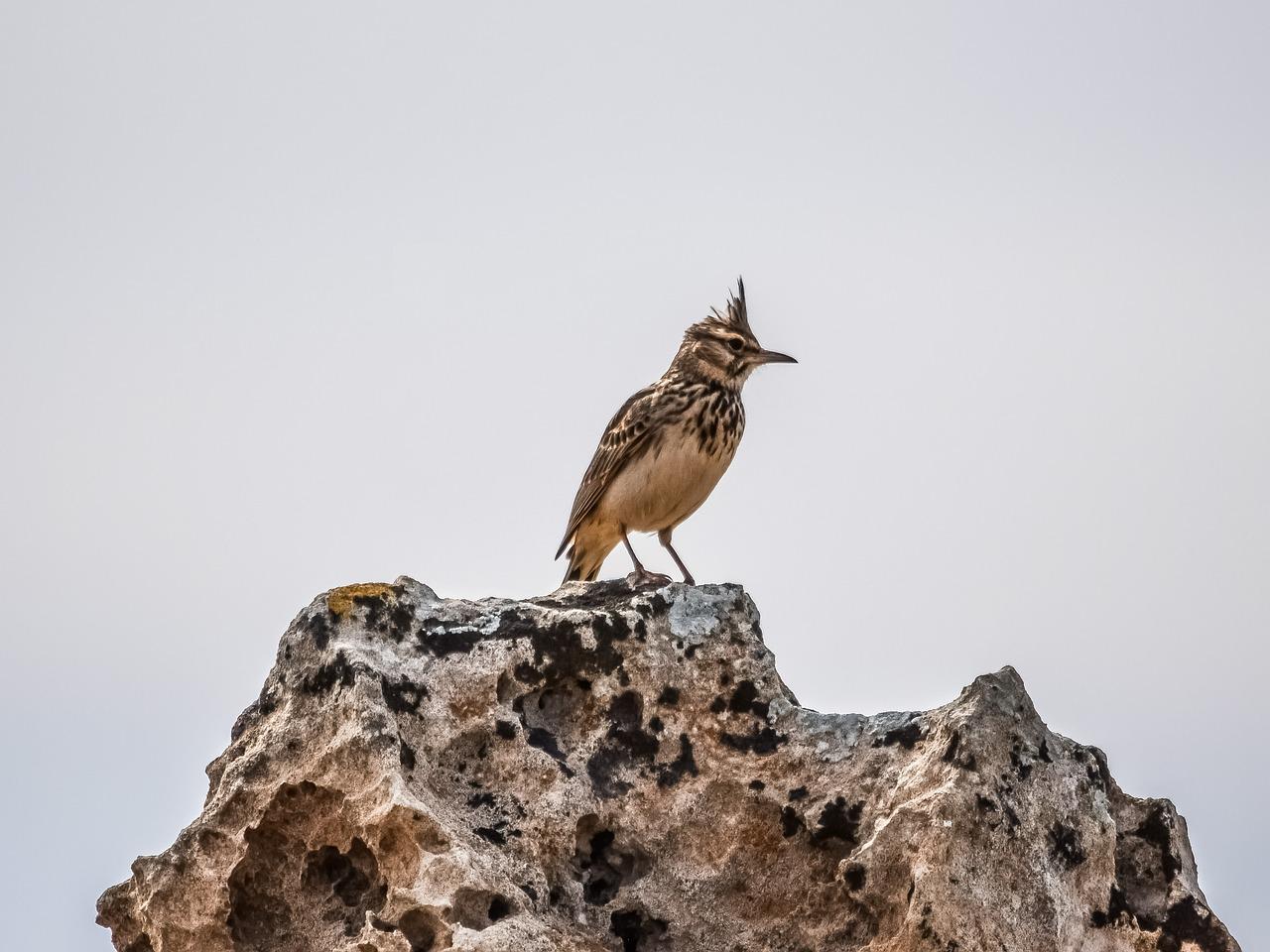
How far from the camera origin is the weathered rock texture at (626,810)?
18.0 feet

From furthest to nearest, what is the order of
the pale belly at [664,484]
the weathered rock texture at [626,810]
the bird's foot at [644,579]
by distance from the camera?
the pale belly at [664,484] < the bird's foot at [644,579] < the weathered rock texture at [626,810]

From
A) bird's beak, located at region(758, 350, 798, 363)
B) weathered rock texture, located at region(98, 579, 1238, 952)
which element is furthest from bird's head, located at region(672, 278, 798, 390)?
weathered rock texture, located at region(98, 579, 1238, 952)

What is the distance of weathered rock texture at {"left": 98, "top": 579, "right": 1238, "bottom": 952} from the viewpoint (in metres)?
5.48

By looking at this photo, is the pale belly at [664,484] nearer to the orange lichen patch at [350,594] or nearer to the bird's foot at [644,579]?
the bird's foot at [644,579]

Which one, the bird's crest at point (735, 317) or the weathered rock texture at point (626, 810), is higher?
the bird's crest at point (735, 317)

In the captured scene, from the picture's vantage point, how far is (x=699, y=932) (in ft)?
19.1

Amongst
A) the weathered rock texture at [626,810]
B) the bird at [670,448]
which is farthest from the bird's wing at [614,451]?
the weathered rock texture at [626,810]

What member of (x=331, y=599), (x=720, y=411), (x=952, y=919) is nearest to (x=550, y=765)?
(x=331, y=599)

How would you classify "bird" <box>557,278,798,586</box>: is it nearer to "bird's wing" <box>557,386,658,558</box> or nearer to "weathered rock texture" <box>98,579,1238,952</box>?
"bird's wing" <box>557,386,658,558</box>

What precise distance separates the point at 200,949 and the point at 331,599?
1113 mm

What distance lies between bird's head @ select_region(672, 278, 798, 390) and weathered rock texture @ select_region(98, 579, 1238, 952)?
18.5 feet

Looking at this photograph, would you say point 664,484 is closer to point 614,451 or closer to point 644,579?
point 614,451

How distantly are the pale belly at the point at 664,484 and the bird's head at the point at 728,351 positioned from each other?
1.65 feet

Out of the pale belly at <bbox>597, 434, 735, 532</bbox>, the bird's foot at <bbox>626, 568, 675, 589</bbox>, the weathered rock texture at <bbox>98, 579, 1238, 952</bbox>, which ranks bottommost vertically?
the weathered rock texture at <bbox>98, 579, 1238, 952</bbox>
